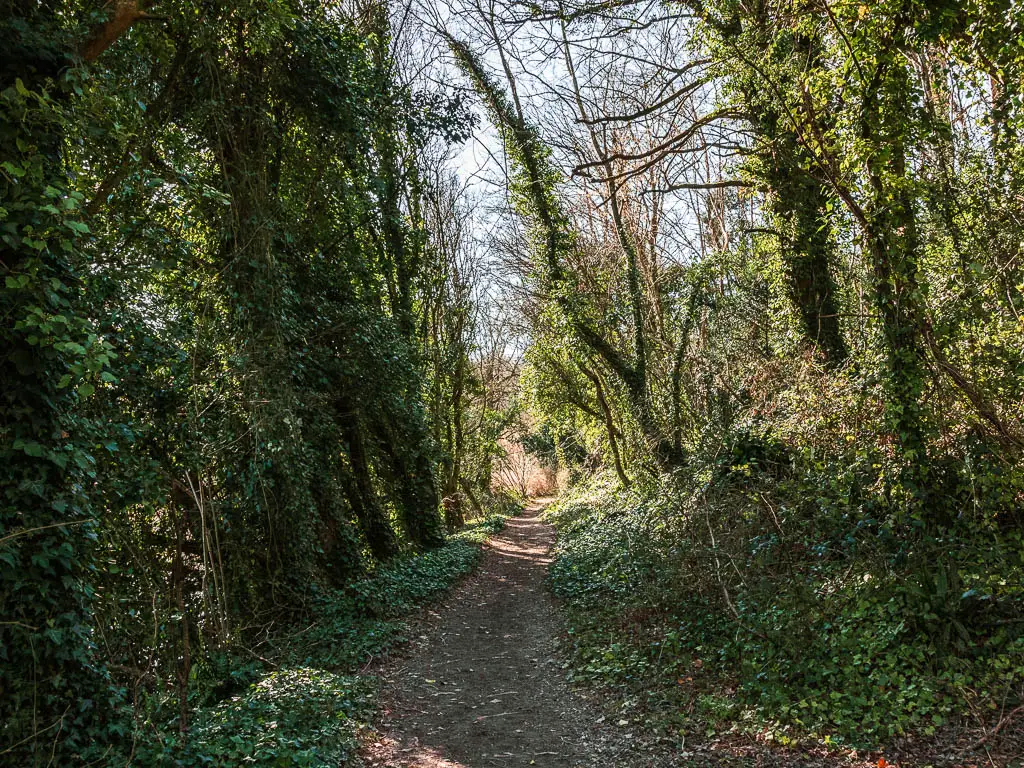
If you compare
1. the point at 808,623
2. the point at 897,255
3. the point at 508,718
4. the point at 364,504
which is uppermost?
the point at 897,255

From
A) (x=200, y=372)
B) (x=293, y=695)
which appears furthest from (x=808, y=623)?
(x=200, y=372)

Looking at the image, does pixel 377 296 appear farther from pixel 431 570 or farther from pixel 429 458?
pixel 431 570

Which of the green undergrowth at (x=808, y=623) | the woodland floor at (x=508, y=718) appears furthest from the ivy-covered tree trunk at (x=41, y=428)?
the green undergrowth at (x=808, y=623)

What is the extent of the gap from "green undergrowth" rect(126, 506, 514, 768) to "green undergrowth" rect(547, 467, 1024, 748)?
2.84 meters

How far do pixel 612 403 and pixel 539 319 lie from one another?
3.91 m

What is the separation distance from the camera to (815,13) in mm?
6879

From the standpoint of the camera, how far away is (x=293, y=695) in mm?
5875

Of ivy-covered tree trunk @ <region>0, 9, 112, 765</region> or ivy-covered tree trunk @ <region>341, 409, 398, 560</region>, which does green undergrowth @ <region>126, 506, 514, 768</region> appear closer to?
ivy-covered tree trunk @ <region>0, 9, 112, 765</region>

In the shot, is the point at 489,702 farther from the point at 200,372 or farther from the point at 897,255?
the point at 897,255

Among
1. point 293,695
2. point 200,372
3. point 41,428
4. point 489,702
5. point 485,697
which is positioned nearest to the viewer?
point 41,428

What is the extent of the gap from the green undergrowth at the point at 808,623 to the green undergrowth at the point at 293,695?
2837mm

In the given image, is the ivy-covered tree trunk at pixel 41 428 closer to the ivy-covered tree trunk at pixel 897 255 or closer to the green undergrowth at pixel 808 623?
the green undergrowth at pixel 808 623

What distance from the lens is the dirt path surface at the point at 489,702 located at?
5551mm

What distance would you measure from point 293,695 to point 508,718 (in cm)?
223
